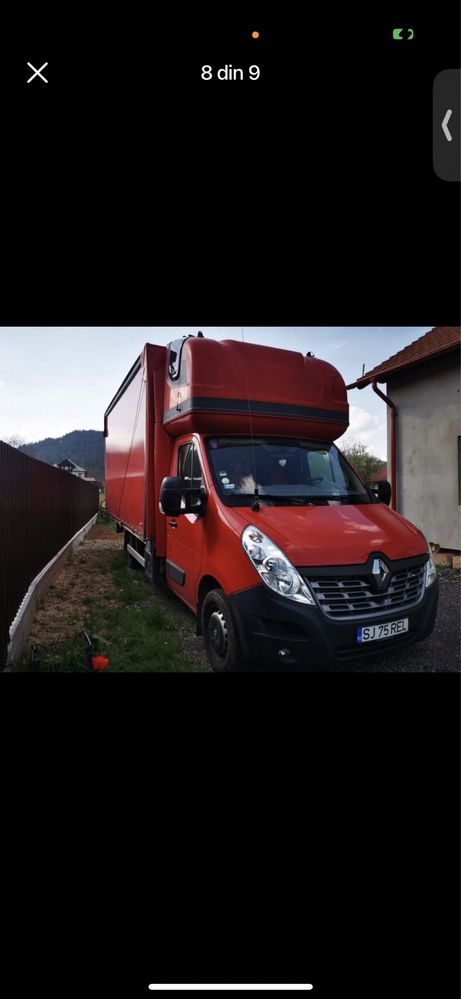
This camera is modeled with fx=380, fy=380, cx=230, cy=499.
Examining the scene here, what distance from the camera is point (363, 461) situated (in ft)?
11.3

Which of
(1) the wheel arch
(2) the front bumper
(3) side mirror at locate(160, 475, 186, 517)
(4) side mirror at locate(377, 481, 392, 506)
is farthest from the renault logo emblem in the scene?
(3) side mirror at locate(160, 475, 186, 517)

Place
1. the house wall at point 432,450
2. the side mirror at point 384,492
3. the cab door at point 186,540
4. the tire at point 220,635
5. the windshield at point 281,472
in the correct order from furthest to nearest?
the house wall at point 432,450 < the side mirror at point 384,492 < the cab door at point 186,540 < the windshield at point 281,472 < the tire at point 220,635

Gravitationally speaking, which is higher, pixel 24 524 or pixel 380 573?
pixel 24 524

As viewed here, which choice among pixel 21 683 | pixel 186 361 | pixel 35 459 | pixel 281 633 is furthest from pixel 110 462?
pixel 21 683

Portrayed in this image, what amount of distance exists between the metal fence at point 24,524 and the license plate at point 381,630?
189 centimetres

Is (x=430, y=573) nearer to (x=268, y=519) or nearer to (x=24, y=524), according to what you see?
(x=268, y=519)

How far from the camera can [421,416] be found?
491cm

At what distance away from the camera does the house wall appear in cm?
378

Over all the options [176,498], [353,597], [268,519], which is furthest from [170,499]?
[353,597]

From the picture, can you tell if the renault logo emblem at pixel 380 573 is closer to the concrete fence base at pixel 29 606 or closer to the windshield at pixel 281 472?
the windshield at pixel 281 472

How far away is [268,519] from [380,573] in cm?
72
